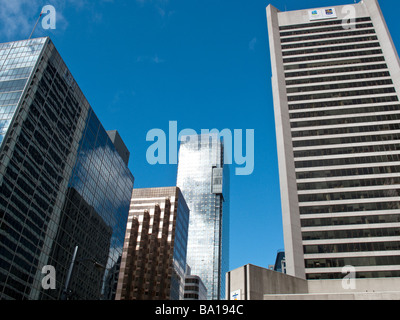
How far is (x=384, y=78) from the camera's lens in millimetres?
94125

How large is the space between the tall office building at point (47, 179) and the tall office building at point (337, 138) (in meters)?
42.9

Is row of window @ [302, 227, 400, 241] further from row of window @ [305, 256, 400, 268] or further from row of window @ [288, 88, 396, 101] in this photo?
row of window @ [288, 88, 396, 101]

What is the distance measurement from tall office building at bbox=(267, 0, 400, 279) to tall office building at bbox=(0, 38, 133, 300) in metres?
42.9

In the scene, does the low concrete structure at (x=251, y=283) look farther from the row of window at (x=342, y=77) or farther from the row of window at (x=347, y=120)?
the row of window at (x=342, y=77)

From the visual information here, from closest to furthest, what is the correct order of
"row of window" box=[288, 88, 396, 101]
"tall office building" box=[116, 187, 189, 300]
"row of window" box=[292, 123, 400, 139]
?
"row of window" box=[292, 123, 400, 139] < "row of window" box=[288, 88, 396, 101] < "tall office building" box=[116, 187, 189, 300]

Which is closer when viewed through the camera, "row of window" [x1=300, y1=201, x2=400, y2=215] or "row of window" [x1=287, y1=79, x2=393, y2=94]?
"row of window" [x1=300, y1=201, x2=400, y2=215]

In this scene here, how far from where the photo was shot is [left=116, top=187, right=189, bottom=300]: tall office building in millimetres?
149000

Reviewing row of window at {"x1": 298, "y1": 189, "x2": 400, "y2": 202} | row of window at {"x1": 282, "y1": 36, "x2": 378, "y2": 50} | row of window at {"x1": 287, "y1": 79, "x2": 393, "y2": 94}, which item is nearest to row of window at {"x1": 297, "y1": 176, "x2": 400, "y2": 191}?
row of window at {"x1": 298, "y1": 189, "x2": 400, "y2": 202}

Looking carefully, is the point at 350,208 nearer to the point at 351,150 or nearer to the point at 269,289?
the point at 351,150

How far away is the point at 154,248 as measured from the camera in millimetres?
157000

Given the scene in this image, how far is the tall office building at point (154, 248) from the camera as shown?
14900cm

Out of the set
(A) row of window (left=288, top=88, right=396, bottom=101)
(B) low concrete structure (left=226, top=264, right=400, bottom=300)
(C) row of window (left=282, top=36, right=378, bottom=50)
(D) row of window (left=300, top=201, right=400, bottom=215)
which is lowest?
(B) low concrete structure (left=226, top=264, right=400, bottom=300)

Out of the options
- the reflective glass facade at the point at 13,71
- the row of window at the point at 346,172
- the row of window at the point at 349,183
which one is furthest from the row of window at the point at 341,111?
the reflective glass facade at the point at 13,71
